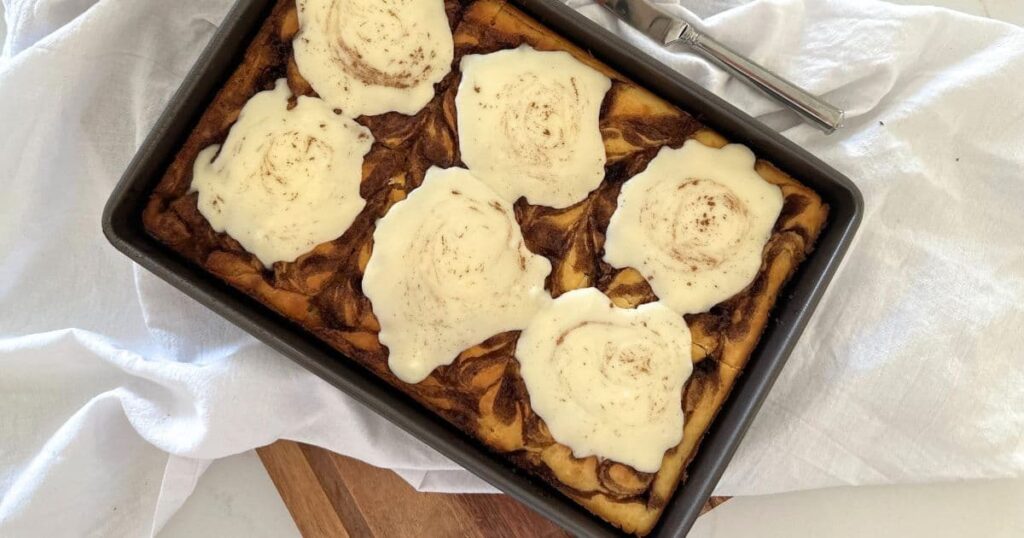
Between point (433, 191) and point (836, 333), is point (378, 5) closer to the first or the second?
point (433, 191)

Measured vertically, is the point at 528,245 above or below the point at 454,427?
above

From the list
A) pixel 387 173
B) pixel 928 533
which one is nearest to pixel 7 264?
pixel 387 173

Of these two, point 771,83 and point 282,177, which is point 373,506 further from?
point 771,83

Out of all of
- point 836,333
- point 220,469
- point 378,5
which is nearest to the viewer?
point 378,5

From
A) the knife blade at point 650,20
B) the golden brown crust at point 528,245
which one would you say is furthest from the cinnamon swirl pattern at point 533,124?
the knife blade at point 650,20

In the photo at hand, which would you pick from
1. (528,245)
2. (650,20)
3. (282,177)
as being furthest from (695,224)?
(282,177)

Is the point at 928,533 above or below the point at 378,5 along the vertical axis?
below

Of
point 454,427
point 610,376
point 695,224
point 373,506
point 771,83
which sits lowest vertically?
point 373,506

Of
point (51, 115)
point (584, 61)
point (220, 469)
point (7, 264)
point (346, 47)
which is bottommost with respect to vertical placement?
point (220, 469)
